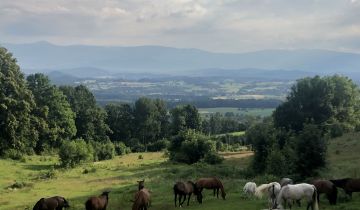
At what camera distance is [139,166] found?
60.0 m

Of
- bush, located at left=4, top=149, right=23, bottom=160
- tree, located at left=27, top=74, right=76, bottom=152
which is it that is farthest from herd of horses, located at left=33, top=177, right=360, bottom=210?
tree, located at left=27, top=74, right=76, bottom=152

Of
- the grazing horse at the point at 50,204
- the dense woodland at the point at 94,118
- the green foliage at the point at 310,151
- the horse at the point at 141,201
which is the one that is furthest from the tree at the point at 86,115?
the horse at the point at 141,201

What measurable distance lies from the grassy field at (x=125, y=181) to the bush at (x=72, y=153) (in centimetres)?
149

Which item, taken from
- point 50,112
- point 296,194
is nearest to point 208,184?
point 296,194

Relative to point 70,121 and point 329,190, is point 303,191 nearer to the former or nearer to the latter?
point 329,190

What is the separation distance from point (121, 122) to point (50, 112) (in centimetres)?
2932

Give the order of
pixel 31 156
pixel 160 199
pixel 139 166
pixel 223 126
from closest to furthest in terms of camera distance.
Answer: pixel 160 199
pixel 139 166
pixel 31 156
pixel 223 126

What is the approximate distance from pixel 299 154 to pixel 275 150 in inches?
223

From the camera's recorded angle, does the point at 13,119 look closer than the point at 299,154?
No

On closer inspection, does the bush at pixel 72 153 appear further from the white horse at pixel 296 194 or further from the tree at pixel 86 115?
the white horse at pixel 296 194

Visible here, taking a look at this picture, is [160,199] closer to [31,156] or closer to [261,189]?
[261,189]

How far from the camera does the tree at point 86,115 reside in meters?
91.7

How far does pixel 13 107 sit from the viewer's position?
63.7 meters

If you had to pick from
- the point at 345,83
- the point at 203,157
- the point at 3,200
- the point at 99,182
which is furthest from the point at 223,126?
the point at 3,200
